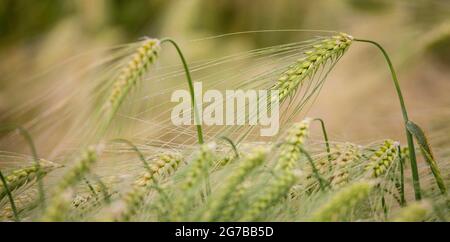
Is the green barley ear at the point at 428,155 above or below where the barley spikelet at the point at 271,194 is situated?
above

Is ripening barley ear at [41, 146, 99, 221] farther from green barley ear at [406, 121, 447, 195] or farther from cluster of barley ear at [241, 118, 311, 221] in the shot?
green barley ear at [406, 121, 447, 195]

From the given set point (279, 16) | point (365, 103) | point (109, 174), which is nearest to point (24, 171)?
point (109, 174)

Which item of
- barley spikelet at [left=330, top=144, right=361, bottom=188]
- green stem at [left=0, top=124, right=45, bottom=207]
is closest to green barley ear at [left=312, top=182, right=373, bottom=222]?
barley spikelet at [left=330, top=144, right=361, bottom=188]

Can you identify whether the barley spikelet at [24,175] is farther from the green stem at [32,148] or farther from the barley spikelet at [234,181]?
the barley spikelet at [234,181]

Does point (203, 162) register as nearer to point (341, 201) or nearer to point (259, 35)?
point (341, 201)

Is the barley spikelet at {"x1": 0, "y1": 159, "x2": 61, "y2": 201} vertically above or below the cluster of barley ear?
above

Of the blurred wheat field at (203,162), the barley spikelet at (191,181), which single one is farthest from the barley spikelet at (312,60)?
the barley spikelet at (191,181)

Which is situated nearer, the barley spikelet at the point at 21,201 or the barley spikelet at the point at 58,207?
the barley spikelet at the point at 58,207
